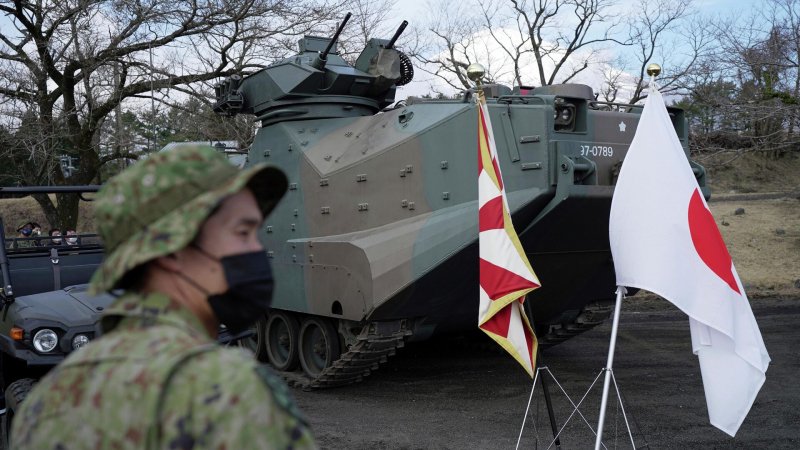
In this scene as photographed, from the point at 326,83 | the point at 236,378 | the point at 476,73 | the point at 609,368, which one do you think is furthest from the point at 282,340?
the point at 236,378

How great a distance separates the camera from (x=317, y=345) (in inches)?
344

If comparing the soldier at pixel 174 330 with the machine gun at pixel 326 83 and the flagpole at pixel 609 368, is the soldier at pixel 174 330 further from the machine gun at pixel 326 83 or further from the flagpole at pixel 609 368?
the machine gun at pixel 326 83

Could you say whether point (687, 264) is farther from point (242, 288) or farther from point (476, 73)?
point (242, 288)

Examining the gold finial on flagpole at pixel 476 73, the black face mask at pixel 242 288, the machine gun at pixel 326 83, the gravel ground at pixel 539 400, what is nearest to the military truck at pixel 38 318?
the gravel ground at pixel 539 400

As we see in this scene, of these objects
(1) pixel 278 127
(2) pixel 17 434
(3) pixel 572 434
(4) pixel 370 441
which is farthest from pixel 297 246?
(2) pixel 17 434

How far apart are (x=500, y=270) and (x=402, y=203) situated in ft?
7.22

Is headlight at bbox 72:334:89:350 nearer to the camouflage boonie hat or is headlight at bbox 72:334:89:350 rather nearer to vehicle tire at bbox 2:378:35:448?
vehicle tire at bbox 2:378:35:448

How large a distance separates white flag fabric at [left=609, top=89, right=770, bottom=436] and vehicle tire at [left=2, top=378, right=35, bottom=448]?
3.56m

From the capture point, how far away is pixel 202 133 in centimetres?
1717

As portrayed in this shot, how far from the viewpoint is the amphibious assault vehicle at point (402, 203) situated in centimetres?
685

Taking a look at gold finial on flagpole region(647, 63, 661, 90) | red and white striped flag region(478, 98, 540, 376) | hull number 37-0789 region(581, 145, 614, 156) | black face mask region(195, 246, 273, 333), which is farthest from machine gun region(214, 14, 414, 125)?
black face mask region(195, 246, 273, 333)

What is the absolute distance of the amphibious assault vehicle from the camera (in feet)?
22.5

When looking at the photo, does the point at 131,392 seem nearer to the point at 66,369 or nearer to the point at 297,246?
the point at 66,369

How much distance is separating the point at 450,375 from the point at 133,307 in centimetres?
771
